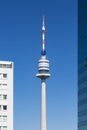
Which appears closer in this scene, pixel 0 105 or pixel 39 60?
pixel 0 105

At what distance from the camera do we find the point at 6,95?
511 ft

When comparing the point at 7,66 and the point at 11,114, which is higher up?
the point at 7,66

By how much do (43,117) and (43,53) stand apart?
22.6 meters

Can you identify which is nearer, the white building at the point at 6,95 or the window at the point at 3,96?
the white building at the point at 6,95

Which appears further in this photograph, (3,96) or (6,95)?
(6,95)

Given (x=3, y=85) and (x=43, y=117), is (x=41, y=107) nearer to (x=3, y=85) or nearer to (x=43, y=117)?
(x=43, y=117)

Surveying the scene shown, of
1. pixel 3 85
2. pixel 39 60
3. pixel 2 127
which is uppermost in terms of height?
pixel 39 60

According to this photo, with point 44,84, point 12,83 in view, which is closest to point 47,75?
point 44,84

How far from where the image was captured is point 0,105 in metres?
155

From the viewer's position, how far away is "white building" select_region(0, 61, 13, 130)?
154 metres

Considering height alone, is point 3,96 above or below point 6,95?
below

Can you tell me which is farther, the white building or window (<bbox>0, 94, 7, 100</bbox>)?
window (<bbox>0, 94, 7, 100</bbox>)

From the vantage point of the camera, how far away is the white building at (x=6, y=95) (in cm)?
15350

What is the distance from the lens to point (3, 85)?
6156 inches
